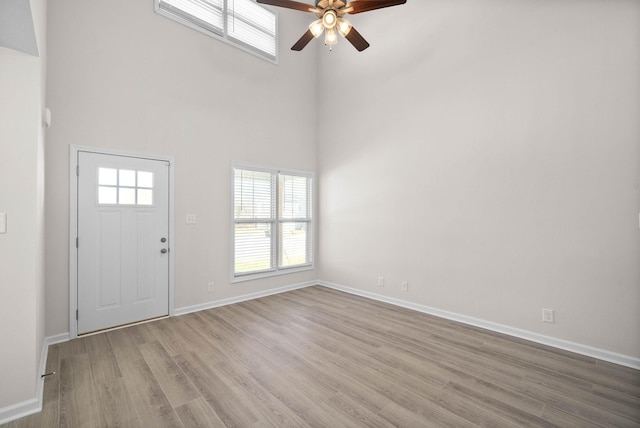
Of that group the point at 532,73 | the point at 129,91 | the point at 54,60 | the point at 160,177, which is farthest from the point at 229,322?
the point at 532,73

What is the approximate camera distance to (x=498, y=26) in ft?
11.0

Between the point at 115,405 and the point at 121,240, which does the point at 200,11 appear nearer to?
the point at 121,240

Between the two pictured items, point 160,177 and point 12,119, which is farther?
point 160,177

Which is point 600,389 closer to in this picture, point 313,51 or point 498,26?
point 498,26

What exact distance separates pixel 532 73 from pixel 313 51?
374 centimetres

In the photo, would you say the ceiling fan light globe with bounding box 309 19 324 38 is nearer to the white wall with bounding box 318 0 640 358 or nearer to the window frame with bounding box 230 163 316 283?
the white wall with bounding box 318 0 640 358

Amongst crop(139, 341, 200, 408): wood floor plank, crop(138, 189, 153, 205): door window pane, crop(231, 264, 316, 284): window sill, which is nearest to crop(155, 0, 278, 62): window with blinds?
crop(138, 189, 153, 205): door window pane

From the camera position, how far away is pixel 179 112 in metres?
3.88

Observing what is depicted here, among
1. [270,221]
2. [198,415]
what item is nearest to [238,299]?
[270,221]

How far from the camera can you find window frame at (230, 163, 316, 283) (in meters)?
4.43

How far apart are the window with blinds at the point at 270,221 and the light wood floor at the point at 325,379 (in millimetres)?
1340

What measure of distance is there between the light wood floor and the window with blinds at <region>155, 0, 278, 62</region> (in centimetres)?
404

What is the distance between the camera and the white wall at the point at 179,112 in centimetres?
308

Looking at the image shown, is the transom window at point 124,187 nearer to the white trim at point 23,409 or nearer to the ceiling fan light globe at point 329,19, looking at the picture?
the white trim at point 23,409
